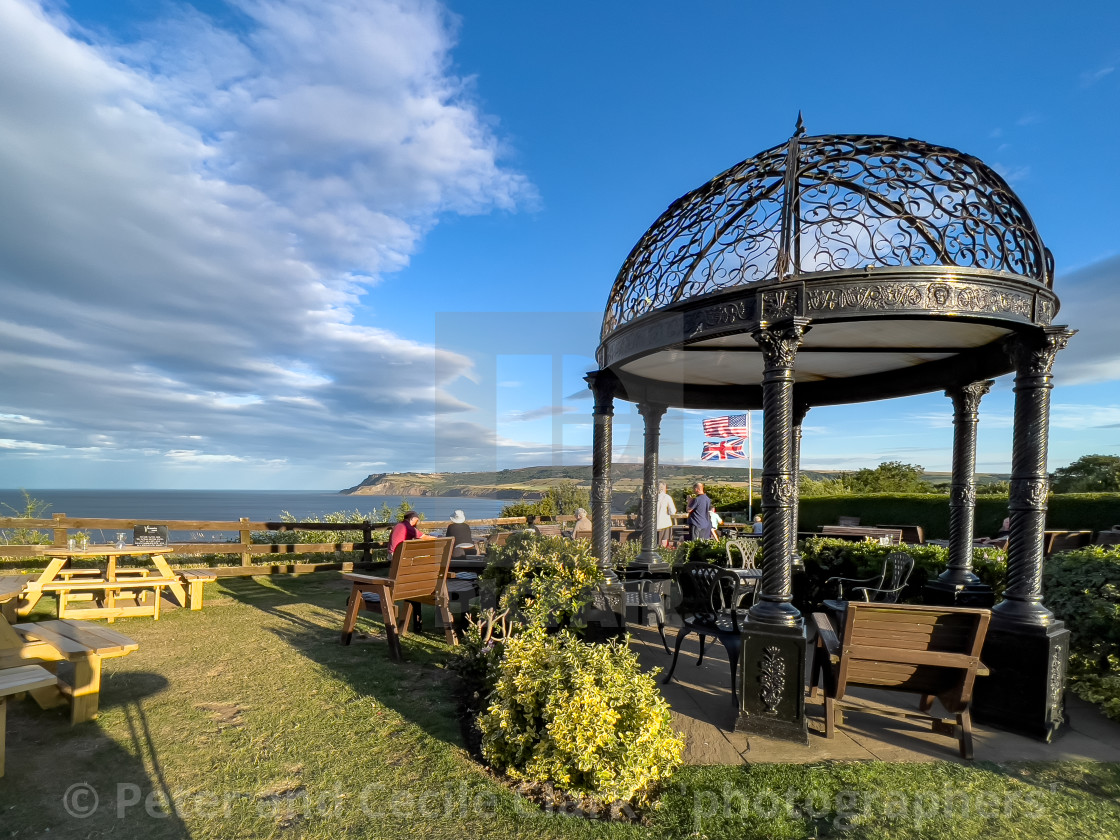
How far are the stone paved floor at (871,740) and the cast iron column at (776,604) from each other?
0.17m

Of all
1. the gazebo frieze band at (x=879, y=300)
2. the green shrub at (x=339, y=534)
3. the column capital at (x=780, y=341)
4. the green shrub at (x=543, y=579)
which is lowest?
the green shrub at (x=339, y=534)

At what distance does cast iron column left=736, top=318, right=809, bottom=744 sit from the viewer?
3.63 meters

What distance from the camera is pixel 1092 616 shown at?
4.32 m

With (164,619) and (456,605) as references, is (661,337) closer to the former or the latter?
(456,605)

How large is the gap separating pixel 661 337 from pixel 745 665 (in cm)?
253

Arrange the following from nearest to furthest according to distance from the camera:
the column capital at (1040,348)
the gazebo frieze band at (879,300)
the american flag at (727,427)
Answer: the gazebo frieze band at (879,300) → the column capital at (1040,348) → the american flag at (727,427)

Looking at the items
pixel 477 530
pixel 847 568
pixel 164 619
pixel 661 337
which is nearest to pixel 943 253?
pixel 661 337

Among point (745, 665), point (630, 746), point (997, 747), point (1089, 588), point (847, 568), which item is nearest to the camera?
point (630, 746)

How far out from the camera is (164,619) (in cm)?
665

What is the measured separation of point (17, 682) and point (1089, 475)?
27968mm

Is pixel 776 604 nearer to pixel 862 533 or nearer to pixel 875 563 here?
pixel 875 563

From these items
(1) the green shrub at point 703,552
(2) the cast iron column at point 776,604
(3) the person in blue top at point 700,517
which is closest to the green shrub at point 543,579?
(2) the cast iron column at point 776,604

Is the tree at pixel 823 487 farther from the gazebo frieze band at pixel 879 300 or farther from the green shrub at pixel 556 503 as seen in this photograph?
the gazebo frieze band at pixel 879 300

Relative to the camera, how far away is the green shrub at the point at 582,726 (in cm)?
274
